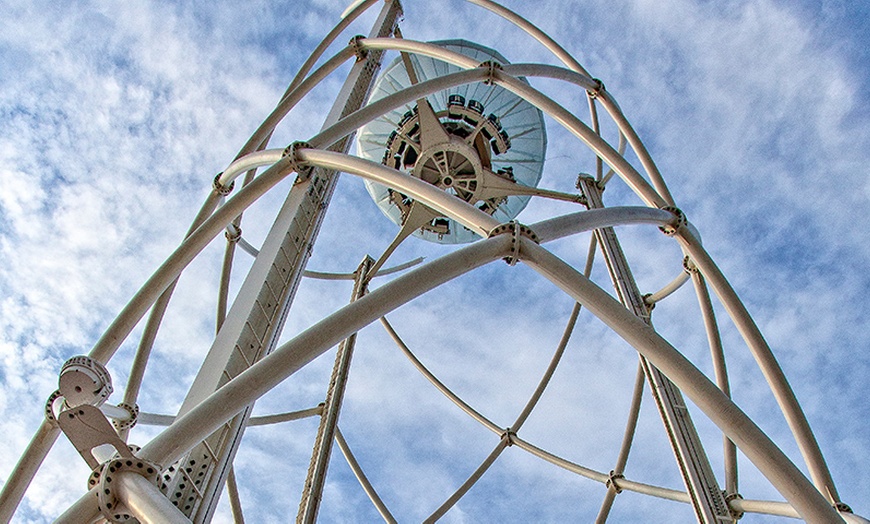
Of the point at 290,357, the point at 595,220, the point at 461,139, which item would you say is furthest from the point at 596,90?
the point at 290,357

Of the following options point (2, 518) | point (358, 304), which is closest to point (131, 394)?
point (2, 518)

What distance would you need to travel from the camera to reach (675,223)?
11055mm

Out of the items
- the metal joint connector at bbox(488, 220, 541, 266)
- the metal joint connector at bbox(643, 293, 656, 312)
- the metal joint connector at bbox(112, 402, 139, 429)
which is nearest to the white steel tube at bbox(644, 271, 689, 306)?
the metal joint connector at bbox(643, 293, 656, 312)

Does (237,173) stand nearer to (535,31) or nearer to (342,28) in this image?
(342,28)

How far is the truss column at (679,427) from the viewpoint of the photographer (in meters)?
10.7

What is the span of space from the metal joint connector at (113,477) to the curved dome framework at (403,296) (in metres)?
0.01

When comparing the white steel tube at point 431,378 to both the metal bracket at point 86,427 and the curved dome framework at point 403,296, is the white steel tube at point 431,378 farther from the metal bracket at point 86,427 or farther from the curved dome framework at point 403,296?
the metal bracket at point 86,427

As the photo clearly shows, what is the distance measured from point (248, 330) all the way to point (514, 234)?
3243 millimetres

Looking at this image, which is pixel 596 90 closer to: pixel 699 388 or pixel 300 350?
pixel 699 388

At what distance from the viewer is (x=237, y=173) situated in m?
12.2

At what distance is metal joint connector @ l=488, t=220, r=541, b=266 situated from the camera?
7430 millimetres

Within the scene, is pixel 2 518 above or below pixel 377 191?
below

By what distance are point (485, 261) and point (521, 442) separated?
1359 centimetres

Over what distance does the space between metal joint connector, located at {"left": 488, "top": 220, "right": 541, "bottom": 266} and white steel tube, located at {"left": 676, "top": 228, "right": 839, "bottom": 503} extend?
14.9ft
